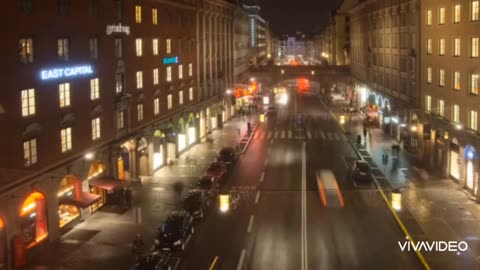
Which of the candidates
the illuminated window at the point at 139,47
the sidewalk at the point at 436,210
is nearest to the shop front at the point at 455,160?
the sidewalk at the point at 436,210

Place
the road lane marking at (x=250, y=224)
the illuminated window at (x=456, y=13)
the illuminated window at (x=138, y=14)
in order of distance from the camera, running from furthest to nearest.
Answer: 1. the illuminated window at (x=138, y=14)
2. the illuminated window at (x=456, y=13)
3. the road lane marking at (x=250, y=224)

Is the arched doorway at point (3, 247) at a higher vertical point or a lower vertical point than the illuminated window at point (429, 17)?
lower

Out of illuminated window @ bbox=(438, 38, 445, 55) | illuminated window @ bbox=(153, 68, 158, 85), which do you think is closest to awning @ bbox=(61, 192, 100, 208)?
illuminated window @ bbox=(153, 68, 158, 85)

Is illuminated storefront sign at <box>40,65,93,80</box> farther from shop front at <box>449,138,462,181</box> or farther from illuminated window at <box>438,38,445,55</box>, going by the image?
illuminated window at <box>438,38,445,55</box>

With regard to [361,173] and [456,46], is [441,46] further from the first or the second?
[361,173]

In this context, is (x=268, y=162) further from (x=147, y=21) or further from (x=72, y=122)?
(x=72, y=122)

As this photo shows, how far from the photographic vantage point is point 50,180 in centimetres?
3678

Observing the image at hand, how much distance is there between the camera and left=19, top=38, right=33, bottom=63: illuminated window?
34575mm

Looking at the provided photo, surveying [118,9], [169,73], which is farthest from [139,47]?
[169,73]

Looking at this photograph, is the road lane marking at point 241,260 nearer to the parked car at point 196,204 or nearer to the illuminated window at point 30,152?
the parked car at point 196,204

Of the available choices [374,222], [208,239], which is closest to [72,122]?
[208,239]

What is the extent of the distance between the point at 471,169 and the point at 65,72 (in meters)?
30.8

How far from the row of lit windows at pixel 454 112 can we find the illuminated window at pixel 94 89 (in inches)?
1129

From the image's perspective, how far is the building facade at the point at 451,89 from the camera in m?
47.4
